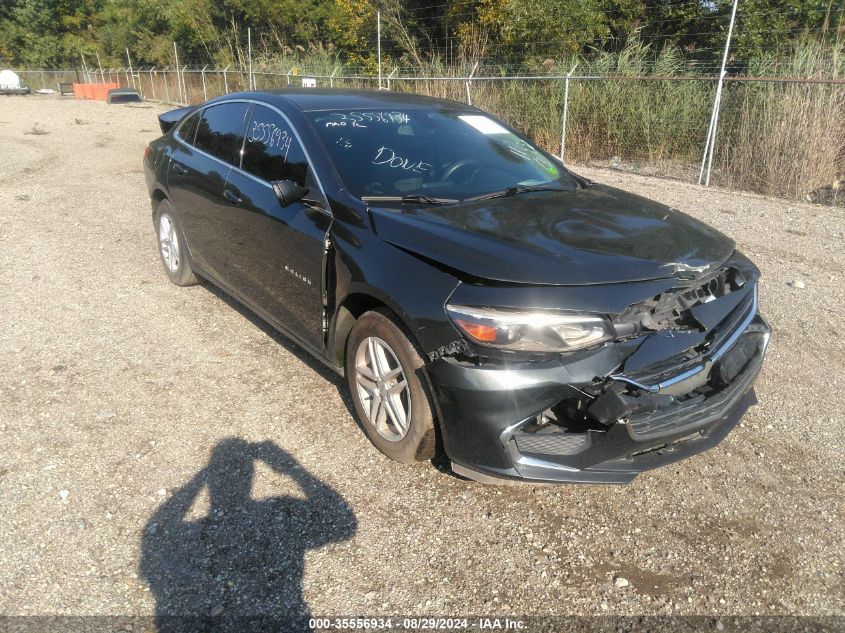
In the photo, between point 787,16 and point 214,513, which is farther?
point 787,16

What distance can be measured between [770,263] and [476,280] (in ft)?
16.6

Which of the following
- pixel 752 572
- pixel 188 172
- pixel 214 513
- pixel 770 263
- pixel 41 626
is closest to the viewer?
pixel 41 626

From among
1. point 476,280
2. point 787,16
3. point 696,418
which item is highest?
point 787,16

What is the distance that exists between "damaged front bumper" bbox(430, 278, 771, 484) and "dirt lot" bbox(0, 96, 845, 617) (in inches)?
14.2

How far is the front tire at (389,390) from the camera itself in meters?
2.88

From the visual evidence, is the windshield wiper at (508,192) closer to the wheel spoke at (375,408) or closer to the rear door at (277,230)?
the rear door at (277,230)

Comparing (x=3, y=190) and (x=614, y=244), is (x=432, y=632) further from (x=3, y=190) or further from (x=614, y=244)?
(x=3, y=190)

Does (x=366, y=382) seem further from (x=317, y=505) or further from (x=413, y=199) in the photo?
(x=413, y=199)

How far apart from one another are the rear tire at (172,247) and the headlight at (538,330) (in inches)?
138

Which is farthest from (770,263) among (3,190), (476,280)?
(3,190)

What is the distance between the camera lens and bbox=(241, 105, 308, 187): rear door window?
12.2 ft

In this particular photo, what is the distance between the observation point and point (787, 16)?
1486 cm

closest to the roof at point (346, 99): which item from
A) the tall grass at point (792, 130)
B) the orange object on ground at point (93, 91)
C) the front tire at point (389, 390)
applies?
the front tire at point (389, 390)

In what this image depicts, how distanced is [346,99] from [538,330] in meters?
2.41
